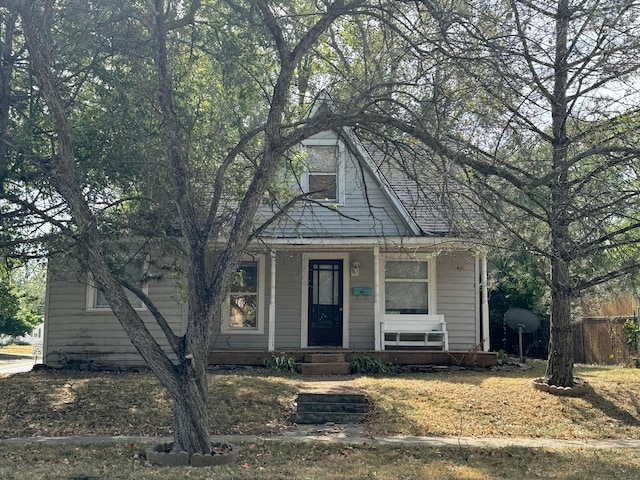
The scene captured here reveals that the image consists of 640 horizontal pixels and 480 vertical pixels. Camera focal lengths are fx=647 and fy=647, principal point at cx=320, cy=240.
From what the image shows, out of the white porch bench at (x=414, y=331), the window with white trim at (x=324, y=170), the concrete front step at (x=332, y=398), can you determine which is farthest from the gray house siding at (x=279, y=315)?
the concrete front step at (x=332, y=398)

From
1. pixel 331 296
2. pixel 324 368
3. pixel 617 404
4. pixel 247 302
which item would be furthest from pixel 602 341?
pixel 247 302

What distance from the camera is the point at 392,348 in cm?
1512

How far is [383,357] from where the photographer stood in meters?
13.7

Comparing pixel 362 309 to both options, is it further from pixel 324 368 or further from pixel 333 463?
pixel 333 463

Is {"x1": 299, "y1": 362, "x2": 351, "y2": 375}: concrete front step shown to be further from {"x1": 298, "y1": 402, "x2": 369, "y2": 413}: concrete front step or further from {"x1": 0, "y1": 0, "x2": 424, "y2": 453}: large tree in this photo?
{"x1": 0, "y1": 0, "x2": 424, "y2": 453}: large tree

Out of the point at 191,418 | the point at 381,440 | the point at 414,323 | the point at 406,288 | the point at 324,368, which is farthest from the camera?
the point at 406,288

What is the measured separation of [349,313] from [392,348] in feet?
4.24

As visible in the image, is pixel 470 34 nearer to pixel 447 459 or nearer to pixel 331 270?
pixel 447 459

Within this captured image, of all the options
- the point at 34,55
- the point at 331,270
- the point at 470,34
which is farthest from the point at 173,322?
the point at 470,34

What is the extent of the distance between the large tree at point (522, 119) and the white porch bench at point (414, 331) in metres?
6.39

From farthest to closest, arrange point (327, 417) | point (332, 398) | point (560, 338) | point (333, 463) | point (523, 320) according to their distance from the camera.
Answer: point (523, 320) → point (560, 338) → point (332, 398) → point (327, 417) → point (333, 463)

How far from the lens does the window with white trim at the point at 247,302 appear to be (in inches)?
604

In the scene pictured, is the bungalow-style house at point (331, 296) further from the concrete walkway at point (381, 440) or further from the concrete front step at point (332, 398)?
the concrete walkway at point (381, 440)

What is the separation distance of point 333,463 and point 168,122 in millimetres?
4393
